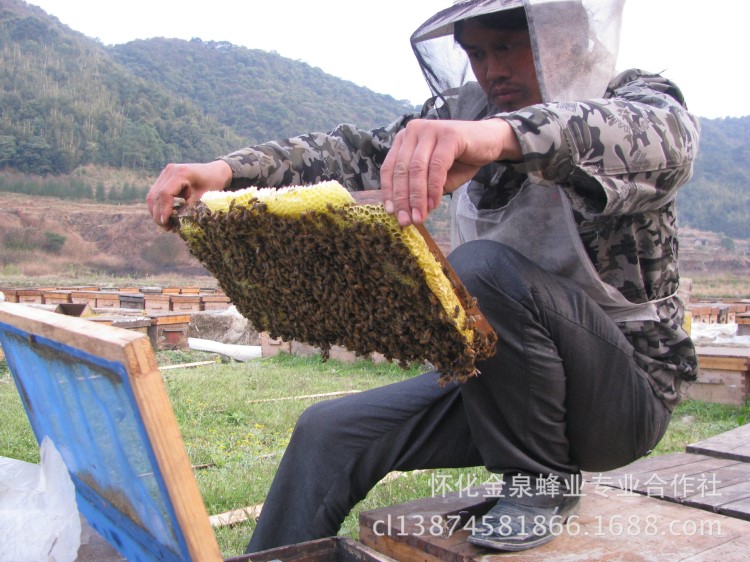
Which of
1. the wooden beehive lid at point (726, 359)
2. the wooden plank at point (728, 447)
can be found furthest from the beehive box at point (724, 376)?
the wooden plank at point (728, 447)

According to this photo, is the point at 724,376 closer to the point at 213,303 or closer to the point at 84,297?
the point at 213,303

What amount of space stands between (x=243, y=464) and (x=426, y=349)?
106 inches

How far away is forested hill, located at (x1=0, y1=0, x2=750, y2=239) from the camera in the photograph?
6350 centimetres

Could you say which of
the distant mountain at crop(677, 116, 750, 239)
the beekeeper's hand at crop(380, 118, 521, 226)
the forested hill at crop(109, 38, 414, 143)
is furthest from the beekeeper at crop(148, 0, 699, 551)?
the forested hill at crop(109, 38, 414, 143)

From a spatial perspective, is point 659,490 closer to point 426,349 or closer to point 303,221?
point 426,349

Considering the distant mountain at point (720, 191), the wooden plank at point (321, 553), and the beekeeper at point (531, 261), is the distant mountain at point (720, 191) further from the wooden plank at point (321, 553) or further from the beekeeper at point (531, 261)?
the wooden plank at point (321, 553)

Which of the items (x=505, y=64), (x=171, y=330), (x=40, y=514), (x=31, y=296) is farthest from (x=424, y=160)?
(x=31, y=296)

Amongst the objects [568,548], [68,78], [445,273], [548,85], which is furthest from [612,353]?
[68,78]

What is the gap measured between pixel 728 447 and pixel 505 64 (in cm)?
180

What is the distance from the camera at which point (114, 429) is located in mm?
1244

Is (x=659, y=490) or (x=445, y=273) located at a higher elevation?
(x=445, y=273)

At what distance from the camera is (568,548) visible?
164 cm

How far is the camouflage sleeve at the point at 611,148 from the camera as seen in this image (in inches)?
55.7

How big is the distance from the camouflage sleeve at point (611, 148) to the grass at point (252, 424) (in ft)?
4.62
